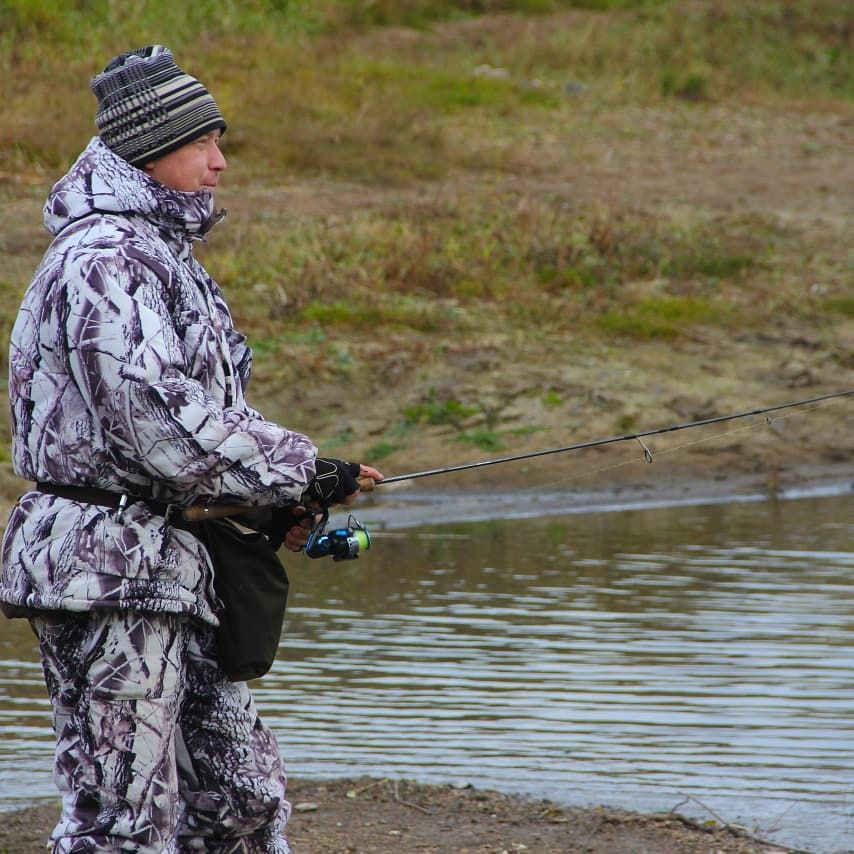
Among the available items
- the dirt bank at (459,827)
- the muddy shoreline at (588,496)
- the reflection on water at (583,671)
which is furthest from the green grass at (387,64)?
the dirt bank at (459,827)

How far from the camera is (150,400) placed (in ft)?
8.95

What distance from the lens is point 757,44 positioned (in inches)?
754

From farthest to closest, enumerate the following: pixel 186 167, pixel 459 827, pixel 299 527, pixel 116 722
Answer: pixel 459 827, pixel 299 527, pixel 186 167, pixel 116 722

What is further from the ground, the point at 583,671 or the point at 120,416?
the point at 120,416

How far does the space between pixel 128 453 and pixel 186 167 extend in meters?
0.54

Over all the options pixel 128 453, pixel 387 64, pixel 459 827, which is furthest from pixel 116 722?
pixel 387 64

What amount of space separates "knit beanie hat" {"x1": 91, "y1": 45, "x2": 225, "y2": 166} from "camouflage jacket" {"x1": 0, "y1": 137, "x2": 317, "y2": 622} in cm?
5

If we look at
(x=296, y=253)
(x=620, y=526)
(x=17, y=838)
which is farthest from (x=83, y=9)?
(x=17, y=838)

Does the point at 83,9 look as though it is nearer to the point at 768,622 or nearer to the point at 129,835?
the point at 768,622

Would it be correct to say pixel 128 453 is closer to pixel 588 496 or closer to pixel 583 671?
pixel 583 671

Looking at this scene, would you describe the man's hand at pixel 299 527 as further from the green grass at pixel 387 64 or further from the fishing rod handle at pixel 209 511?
the green grass at pixel 387 64

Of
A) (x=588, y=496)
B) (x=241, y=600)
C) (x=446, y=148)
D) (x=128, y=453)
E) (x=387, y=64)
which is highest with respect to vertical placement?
(x=128, y=453)

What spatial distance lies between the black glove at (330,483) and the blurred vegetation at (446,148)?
6205 millimetres

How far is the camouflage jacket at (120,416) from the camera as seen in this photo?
275cm
